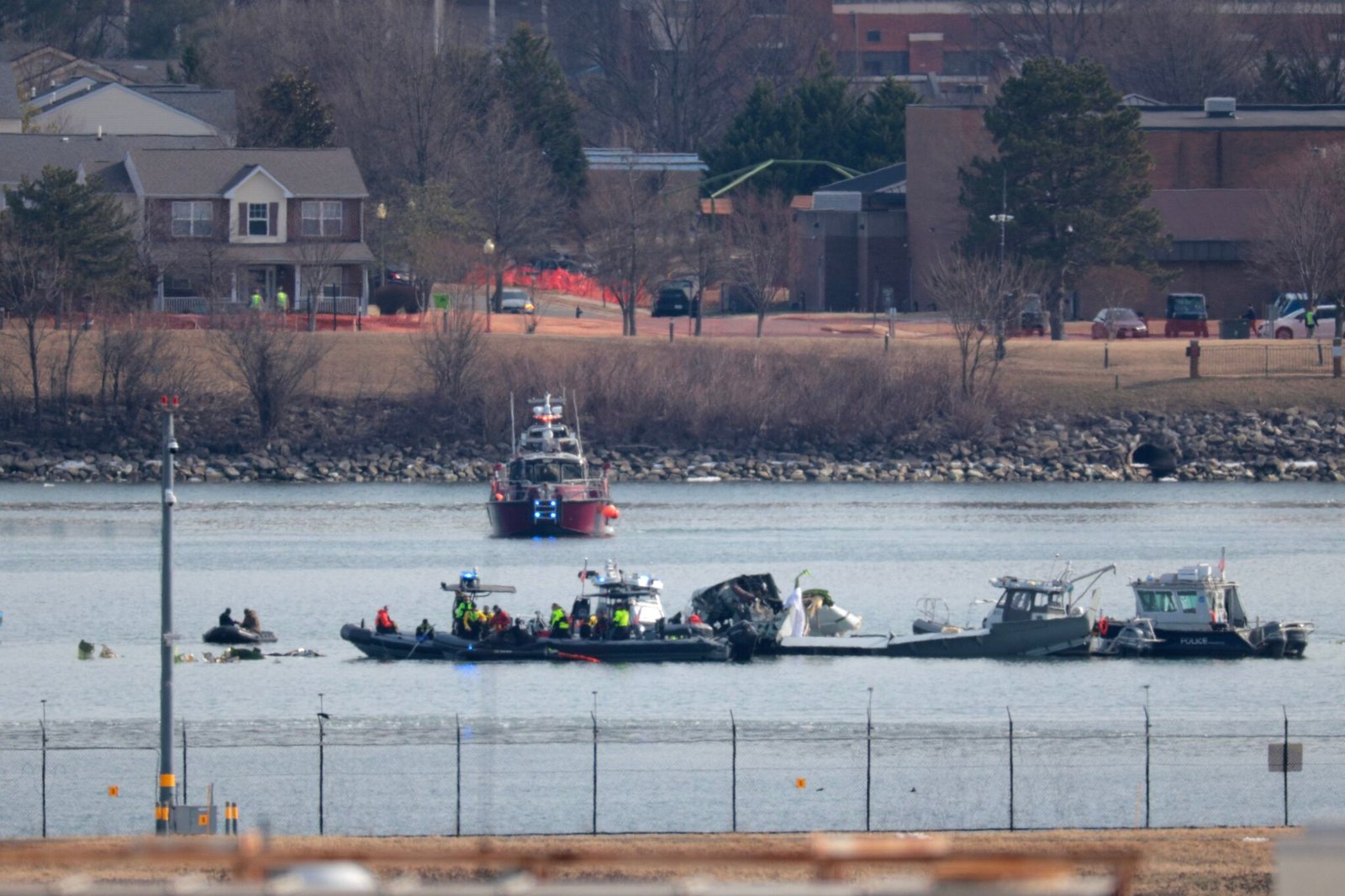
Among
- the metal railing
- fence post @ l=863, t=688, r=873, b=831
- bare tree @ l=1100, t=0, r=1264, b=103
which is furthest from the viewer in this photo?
bare tree @ l=1100, t=0, r=1264, b=103

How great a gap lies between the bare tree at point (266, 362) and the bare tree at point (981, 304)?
1084 inches

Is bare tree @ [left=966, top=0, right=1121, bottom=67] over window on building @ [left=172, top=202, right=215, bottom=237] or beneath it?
over

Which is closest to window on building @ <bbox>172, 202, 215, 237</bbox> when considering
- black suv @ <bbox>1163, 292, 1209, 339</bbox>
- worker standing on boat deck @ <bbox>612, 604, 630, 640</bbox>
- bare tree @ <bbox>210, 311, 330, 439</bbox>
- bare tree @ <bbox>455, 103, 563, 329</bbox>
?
bare tree @ <bbox>210, 311, 330, 439</bbox>

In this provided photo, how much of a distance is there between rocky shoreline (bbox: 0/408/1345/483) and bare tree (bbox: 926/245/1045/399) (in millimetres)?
3107

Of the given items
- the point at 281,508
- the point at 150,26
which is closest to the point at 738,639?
the point at 281,508

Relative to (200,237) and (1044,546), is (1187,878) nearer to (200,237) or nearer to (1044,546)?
(1044,546)

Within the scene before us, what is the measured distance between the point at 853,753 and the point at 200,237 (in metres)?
72.1

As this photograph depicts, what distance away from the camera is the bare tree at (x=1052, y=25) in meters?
168

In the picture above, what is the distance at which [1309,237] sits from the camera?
335 ft

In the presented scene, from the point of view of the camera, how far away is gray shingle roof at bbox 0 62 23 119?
12244 cm

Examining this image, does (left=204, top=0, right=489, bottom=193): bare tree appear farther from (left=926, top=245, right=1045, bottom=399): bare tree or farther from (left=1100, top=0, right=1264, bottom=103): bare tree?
(left=1100, top=0, right=1264, bottom=103): bare tree

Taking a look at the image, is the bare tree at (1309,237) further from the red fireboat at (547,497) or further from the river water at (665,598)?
the red fireboat at (547,497)

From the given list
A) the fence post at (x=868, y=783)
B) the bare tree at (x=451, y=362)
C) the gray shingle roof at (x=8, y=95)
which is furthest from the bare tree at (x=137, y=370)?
the fence post at (x=868, y=783)

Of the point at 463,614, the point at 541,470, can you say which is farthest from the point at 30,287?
the point at 463,614
